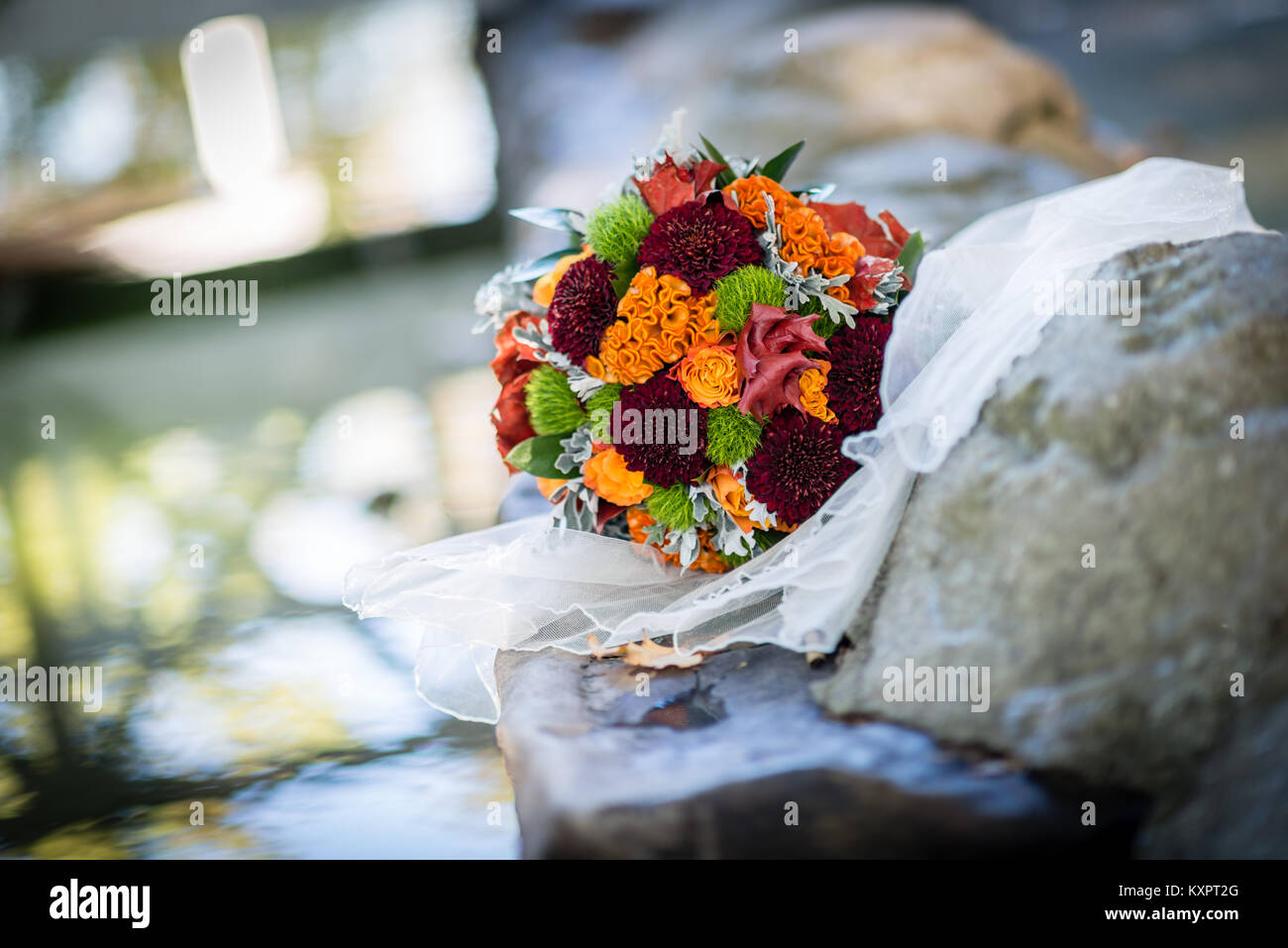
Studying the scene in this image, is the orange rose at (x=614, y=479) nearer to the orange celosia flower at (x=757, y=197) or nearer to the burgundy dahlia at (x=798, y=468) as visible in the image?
the burgundy dahlia at (x=798, y=468)

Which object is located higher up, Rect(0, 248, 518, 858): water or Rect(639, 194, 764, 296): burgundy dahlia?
Rect(639, 194, 764, 296): burgundy dahlia

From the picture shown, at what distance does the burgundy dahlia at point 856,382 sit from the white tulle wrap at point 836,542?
0.05 m

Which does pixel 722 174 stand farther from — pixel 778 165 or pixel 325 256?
pixel 325 256

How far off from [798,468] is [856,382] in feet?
0.52

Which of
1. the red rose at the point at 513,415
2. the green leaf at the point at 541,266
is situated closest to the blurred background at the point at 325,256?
the green leaf at the point at 541,266

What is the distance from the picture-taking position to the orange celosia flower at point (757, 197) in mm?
1661

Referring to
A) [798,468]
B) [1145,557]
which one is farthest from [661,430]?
[1145,557]

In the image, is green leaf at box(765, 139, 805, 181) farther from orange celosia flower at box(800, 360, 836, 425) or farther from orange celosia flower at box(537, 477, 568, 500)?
orange celosia flower at box(537, 477, 568, 500)

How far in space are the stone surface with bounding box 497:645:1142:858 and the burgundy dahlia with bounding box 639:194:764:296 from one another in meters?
0.62

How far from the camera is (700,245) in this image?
5.26 feet

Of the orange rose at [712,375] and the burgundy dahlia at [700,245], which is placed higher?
the burgundy dahlia at [700,245]

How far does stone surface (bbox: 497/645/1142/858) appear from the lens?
1.17 meters

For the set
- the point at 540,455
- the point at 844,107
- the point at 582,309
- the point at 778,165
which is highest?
the point at 844,107

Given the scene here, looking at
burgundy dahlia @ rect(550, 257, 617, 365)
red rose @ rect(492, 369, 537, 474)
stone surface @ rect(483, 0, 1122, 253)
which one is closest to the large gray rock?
burgundy dahlia @ rect(550, 257, 617, 365)
